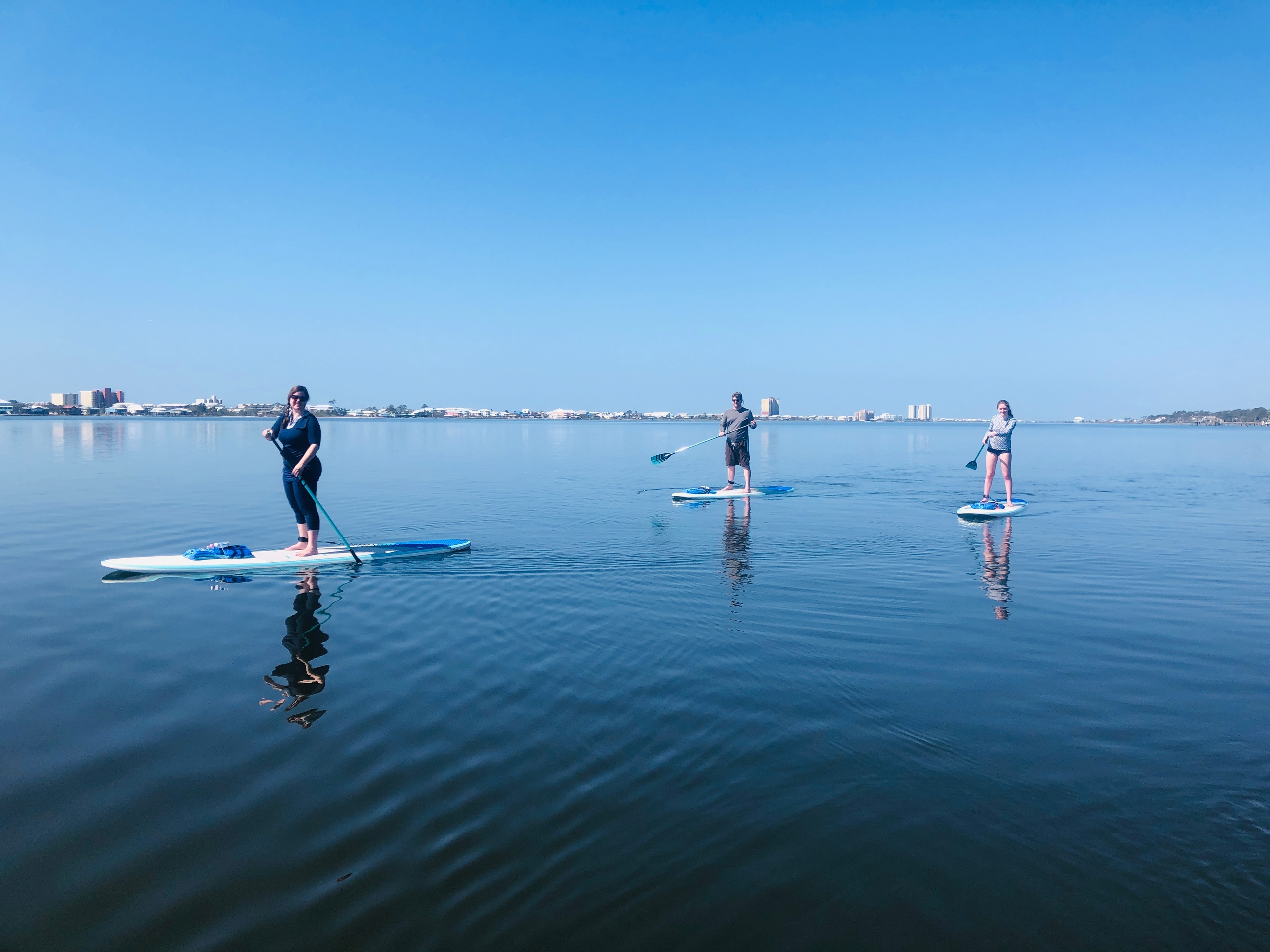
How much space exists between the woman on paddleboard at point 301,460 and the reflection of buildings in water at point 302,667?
88.0 inches

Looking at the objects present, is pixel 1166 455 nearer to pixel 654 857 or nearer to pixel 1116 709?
pixel 1116 709

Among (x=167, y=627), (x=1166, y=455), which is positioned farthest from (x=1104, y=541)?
(x=1166, y=455)

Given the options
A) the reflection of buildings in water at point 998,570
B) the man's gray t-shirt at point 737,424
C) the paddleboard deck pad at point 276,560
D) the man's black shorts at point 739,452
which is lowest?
the reflection of buildings in water at point 998,570

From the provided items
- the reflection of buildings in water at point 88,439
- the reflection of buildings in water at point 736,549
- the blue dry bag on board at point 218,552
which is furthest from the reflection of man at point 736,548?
the reflection of buildings in water at point 88,439

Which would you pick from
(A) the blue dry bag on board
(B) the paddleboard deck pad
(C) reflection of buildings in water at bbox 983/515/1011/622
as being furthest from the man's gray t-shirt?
(A) the blue dry bag on board

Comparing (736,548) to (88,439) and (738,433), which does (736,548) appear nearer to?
(738,433)

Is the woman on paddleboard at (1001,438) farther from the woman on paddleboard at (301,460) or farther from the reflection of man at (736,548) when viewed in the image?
the woman on paddleboard at (301,460)

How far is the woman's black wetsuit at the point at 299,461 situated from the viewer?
10.8 meters

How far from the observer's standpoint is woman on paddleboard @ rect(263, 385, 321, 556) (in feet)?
35.3

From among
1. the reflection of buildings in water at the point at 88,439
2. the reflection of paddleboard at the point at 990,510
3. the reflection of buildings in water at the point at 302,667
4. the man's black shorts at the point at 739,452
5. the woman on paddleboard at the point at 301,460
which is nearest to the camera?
the reflection of buildings in water at the point at 302,667

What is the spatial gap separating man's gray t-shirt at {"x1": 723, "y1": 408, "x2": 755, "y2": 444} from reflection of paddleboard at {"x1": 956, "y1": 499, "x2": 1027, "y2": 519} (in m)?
5.93

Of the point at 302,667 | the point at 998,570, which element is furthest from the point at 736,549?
the point at 302,667

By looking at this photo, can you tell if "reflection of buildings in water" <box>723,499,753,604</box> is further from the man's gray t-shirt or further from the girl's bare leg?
the girl's bare leg

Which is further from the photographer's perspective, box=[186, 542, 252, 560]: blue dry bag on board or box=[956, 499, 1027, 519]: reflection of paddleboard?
box=[956, 499, 1027, 519]: reflection of paddleboard
